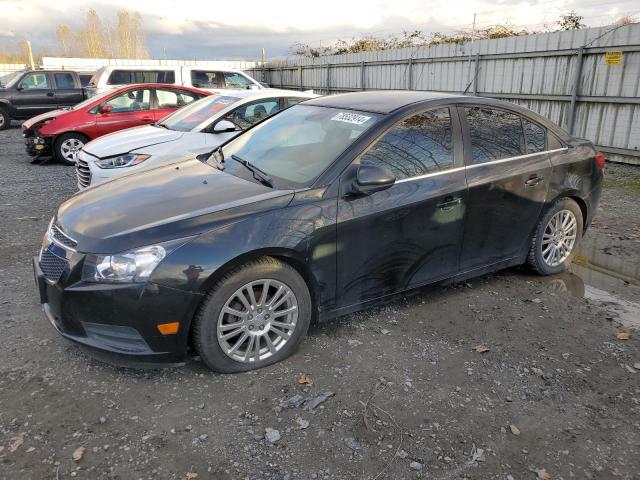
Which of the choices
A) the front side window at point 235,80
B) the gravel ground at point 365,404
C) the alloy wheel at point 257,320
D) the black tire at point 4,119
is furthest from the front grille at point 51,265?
the black tire at point 4,119

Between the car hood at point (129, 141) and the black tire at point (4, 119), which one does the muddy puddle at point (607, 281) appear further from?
the black tire at point (4, 119)

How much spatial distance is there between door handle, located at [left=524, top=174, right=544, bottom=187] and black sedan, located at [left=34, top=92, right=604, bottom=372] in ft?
0.05

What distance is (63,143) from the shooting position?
10.2 meters

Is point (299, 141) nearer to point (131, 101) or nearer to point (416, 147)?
point (416, 147)

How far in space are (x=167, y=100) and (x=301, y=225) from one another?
326 inches

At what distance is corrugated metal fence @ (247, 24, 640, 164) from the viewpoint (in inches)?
352

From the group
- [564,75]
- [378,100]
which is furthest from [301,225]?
[564,75]

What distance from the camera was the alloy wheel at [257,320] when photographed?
9.92 ft

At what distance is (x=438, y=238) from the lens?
374 cm

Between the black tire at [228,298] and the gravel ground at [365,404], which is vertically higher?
the black tire at [228,298]

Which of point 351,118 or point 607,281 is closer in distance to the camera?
point 351,118

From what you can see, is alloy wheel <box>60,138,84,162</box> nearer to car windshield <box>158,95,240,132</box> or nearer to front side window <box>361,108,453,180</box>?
car windshield <box>158,95,240,132</box>

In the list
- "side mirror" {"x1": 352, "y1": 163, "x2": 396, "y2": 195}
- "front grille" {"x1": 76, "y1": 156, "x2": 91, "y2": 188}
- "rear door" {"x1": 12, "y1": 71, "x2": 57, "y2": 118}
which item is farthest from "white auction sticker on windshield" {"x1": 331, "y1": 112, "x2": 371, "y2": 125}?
"rear door" {"x1": 12, "y1": 71, "x2": 57, "y2": 118}

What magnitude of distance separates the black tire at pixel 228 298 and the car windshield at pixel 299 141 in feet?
1.99
